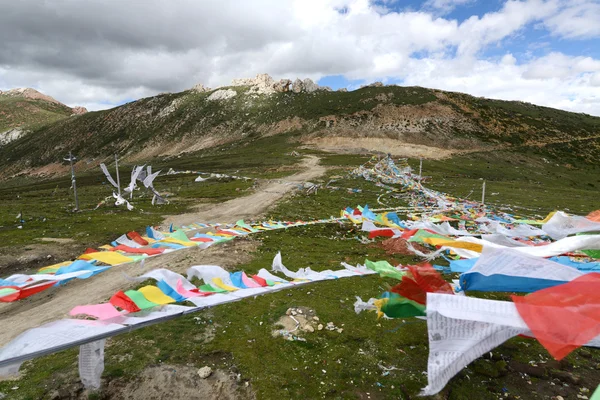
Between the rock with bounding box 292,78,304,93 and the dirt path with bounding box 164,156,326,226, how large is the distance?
94.3 meters

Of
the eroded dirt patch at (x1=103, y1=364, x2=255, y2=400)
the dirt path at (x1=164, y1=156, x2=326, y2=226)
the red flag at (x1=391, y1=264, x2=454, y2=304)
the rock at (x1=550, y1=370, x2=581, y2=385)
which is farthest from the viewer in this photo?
the dirt path at (x1=164, y1=156, x2=326, y2=226)

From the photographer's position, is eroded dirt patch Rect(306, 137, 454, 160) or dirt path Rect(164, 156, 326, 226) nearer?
dirt path Rect(164, 156, 326, 226)

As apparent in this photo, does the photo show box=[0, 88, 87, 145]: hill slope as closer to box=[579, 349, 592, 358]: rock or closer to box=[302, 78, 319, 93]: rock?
box=[302, 78, 319, 93]: rock

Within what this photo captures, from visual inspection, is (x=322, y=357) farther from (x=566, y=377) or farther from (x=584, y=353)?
(x=584, y=353)

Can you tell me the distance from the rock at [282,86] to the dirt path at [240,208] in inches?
3781

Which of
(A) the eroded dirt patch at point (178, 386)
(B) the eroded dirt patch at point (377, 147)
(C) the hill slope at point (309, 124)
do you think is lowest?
(A) the eroded dirt patch at point (178, 386)

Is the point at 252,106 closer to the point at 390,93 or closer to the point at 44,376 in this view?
the point at 390,93

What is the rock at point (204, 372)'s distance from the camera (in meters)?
5.82

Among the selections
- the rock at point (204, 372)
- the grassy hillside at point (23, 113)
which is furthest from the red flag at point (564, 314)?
the grassy hillside at point (23, 113)

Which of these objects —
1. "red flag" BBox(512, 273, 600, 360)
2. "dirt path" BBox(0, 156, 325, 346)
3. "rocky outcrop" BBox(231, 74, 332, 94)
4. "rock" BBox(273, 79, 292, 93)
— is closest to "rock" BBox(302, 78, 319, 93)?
"rocky outcrop" BBox(231, 74, 332, 94)

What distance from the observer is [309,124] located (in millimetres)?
90125

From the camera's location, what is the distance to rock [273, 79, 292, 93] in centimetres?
12030

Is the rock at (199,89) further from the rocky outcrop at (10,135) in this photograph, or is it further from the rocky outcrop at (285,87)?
the rocky outcrop at (10,135)

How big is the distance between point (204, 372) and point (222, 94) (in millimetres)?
124202
